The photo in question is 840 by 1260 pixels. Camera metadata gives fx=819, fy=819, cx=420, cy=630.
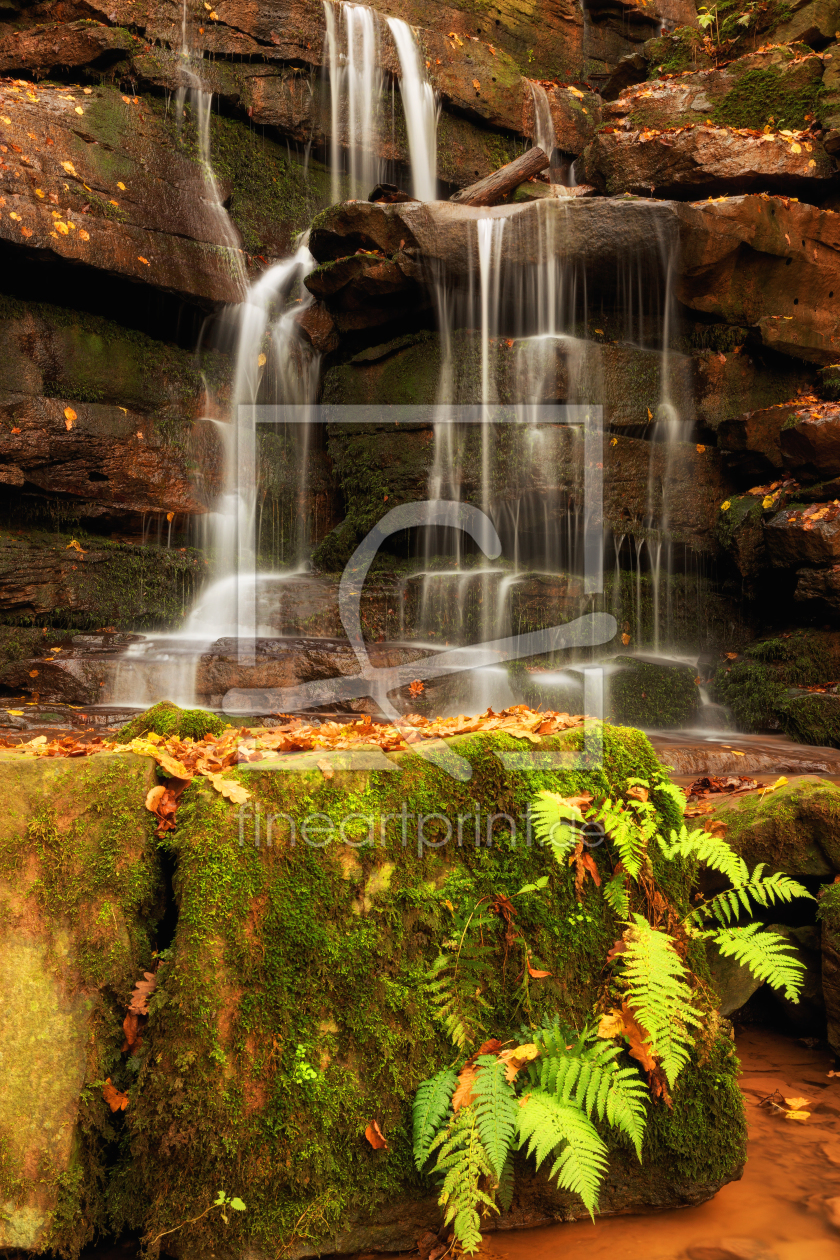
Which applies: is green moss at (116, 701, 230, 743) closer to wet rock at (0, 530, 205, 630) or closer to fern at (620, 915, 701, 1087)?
fern at (620, 915, 701, 1087)

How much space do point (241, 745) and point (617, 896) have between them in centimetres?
157

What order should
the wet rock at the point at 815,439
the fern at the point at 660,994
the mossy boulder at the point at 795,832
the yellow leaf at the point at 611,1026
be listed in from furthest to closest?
1. the wet rock at the point at 815,439
2. the mossy boulder at the point at 795,832
3. the yellow leaf at the point at 611,1026
4. the fern at the point at 660,994

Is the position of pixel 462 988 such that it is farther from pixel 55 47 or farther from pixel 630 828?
pixel 55 47

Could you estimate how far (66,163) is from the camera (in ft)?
38.0

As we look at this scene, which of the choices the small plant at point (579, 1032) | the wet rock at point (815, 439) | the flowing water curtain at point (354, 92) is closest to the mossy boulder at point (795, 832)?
the small plant at point (579, 1032)

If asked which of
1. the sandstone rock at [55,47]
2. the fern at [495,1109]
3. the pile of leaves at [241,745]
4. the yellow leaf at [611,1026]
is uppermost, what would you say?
the sandstone rock at [55,47]

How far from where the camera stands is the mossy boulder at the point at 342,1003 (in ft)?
8.16

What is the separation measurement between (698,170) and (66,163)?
9.16 metres

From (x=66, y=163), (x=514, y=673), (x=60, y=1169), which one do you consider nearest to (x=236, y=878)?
(x=60, y=1169)

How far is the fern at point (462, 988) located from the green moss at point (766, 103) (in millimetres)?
14768

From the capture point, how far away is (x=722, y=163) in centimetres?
1209

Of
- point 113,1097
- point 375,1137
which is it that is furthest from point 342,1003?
point 113,1097

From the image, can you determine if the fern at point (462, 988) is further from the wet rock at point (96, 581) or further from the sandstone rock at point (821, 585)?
the wet rock at point (96, 581)

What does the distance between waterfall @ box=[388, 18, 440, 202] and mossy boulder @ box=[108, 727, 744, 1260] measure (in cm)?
1577
